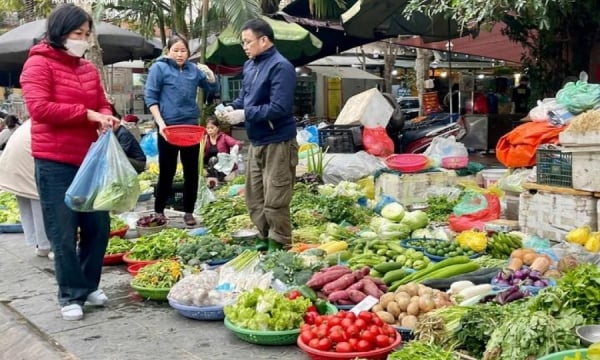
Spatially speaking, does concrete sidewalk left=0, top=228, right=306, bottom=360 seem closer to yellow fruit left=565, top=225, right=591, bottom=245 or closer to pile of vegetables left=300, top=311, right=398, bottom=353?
pile of vegetables left=300, top=311, right=398, bottom=353

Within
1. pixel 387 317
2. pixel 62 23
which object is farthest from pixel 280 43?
pixel 387 317

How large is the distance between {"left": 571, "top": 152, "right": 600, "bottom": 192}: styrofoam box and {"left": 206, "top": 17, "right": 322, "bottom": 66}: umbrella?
6657 mm

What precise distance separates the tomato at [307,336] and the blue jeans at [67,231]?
1748mm

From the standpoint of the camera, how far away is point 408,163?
873 cm

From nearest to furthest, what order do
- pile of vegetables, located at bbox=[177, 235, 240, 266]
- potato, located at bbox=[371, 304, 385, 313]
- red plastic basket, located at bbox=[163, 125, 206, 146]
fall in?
1. potato, located at bbox=[371, 304, 385, 313]
2. pile of vegetables, located at bbox=[177, 235, 240, 266]
3. red plastic basket, located at bbox=[163, 125, 206, 146]

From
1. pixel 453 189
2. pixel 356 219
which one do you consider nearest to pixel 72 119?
pixel 356 219

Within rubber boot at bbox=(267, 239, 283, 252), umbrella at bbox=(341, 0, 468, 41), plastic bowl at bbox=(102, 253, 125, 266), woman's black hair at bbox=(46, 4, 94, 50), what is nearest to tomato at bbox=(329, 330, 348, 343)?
rubber boot at bbox=(267, 239, 283, 252)

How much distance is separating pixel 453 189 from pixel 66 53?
5548 mm

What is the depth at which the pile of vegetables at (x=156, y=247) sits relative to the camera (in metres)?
5.88

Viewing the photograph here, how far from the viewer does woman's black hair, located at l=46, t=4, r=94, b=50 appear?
14.4 ft

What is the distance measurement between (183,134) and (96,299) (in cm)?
237

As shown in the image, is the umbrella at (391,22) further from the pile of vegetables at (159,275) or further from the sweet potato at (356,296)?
the sweet potato at (356,296)

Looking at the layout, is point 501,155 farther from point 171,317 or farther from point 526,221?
point 171,317

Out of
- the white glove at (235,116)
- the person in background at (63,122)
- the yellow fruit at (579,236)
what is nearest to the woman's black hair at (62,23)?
the person in background at (63,122)
